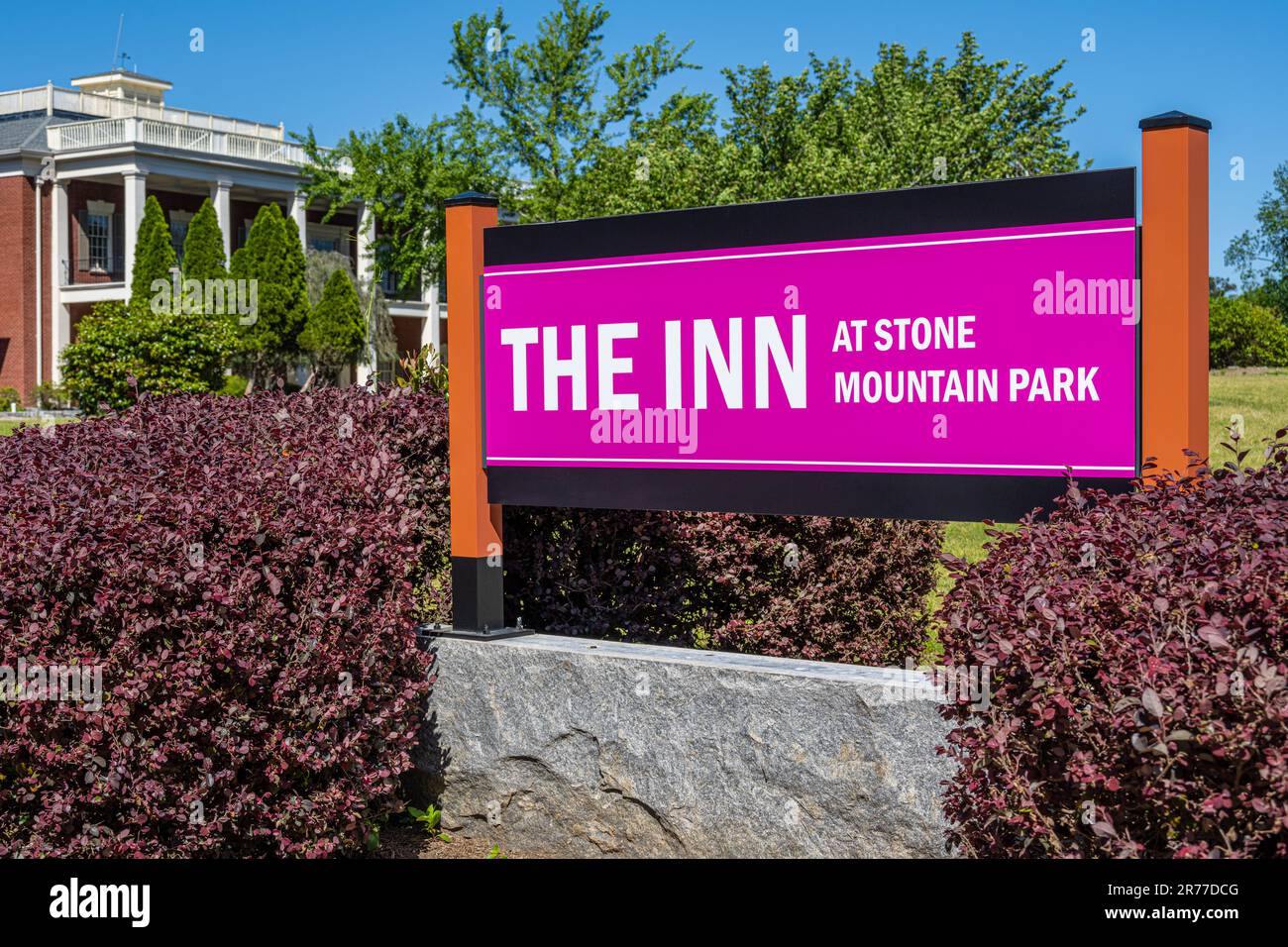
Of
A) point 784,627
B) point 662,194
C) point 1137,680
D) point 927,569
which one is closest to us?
point 1137,680

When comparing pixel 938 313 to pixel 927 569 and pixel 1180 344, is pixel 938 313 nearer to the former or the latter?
pixel 1180 344

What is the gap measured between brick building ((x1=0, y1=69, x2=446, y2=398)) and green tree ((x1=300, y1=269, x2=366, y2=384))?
228cm

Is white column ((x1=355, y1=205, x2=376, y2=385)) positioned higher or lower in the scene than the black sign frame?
higher

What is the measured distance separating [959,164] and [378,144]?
1766cm

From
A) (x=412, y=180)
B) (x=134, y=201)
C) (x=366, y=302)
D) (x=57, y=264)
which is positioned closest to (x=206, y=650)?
(x=412, y=180)

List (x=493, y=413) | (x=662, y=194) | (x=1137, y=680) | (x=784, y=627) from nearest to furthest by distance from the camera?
(x=1137, y=680) < (x=493, y=413) < (x=784, y=627) < (x=662, y=194)

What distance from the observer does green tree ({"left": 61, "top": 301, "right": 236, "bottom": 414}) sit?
20.5 meters

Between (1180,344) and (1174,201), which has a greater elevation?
(1174,201)

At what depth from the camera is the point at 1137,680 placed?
3121 millimetres

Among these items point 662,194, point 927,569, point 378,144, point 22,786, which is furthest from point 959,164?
point 22,786

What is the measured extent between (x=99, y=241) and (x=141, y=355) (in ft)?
88.8

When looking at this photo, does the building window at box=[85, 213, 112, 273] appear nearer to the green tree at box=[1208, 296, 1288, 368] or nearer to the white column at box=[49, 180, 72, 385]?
the white column at box=[49, 180, 72, 385]

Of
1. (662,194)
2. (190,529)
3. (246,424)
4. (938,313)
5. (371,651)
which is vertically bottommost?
(371,651)

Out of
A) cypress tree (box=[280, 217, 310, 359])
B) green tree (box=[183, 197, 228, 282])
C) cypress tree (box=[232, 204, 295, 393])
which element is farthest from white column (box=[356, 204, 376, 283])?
green tree (box=[183, 197, 228, 282])
